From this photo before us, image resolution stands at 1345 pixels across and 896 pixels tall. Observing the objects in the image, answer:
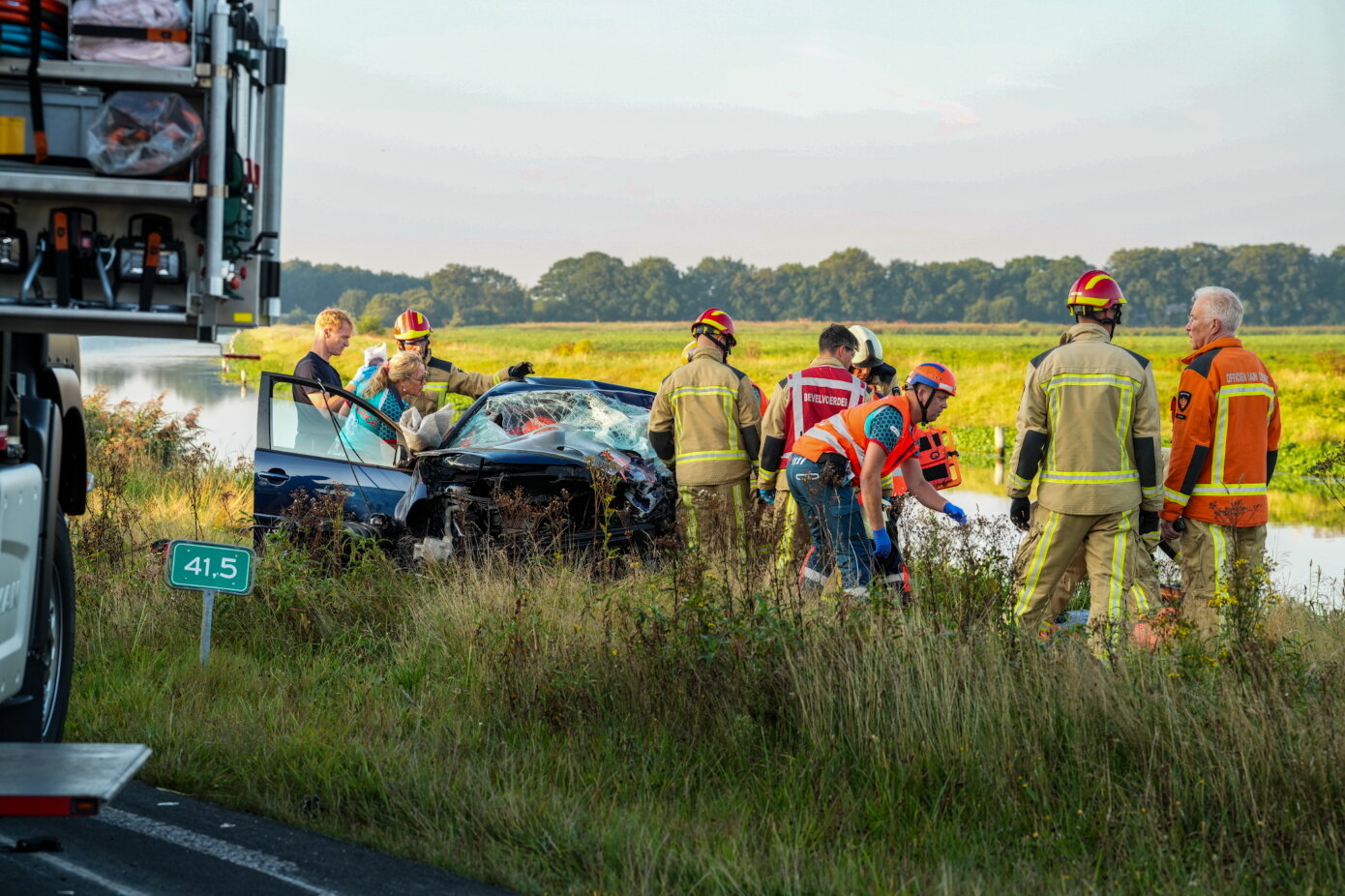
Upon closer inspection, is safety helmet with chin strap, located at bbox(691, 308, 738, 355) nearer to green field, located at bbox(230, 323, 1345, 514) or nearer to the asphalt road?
green field, located at bbox(230, 323, 1345, 514)

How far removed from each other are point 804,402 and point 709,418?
2.10 ft

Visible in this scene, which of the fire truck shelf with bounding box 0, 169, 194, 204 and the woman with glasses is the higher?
the fire truck shelf with bounding box 0, 169, 194, 204

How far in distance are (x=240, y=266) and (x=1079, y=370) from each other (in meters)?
3.95

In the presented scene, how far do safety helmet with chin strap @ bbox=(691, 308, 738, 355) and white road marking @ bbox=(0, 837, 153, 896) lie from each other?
5.30 metres

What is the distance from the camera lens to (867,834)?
4.42 meters

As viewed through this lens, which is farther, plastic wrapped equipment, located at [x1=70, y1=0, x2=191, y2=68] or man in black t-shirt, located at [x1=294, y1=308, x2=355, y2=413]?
man in black t-shirt, located at [x1=294, y1=308, x2=355, y2=413]

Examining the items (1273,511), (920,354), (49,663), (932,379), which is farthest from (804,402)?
(920,354)

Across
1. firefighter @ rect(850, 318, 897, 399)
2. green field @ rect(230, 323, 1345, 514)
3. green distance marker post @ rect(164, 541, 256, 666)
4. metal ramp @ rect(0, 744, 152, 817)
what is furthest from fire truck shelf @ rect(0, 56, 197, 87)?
firefighter @ rect(850, 318, 897, 399)

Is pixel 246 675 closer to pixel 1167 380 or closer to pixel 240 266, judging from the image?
pixel 240 266

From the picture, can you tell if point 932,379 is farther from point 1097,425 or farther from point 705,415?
point 705,415

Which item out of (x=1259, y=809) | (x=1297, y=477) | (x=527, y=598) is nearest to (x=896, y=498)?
(x=527, y=598)

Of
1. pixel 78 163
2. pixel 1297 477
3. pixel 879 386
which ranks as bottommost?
pixel 1297 477

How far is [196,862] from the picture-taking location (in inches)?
170

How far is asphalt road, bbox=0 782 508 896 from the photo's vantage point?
4.12m
